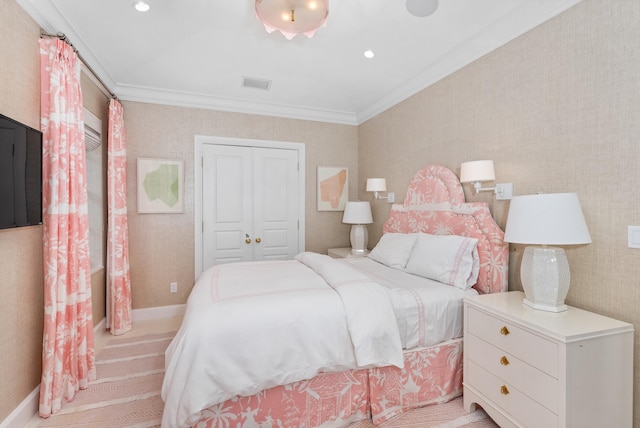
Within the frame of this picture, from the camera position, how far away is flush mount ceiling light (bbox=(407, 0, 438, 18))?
2.04 m

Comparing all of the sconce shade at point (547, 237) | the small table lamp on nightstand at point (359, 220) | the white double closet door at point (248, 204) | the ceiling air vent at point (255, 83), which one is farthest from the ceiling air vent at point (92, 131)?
the sconce shade at point (547, 237)

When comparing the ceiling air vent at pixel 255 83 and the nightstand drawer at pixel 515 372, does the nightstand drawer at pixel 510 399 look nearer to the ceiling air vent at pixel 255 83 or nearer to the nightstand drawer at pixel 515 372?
the nightstand drawer at pixel 515 372

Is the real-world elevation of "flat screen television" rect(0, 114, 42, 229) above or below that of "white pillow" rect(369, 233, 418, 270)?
above

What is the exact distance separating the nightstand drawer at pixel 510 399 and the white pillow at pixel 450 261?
567 mm

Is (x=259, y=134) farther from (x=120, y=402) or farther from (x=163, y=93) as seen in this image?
(x=120, y=402)

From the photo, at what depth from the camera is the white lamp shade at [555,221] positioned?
1575 millimetres

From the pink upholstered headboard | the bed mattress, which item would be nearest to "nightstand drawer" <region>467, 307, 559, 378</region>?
the bed mattress

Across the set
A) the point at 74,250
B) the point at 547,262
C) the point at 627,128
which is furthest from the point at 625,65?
the point at 74,250

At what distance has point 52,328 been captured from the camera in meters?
1.90

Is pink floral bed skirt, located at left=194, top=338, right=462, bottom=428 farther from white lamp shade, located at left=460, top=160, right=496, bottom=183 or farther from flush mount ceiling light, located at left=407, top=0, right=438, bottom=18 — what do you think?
flush mount ceiling light, located at left=407, top=0, right=438, bottom=18

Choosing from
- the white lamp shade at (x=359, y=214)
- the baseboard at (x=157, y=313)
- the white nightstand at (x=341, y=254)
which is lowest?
the baseboard at (x=157, y=313)

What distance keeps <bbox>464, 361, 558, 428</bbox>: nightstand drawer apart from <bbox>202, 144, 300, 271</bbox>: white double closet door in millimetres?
2689

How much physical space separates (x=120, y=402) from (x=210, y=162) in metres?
2.57

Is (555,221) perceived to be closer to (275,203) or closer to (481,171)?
(481,171)
